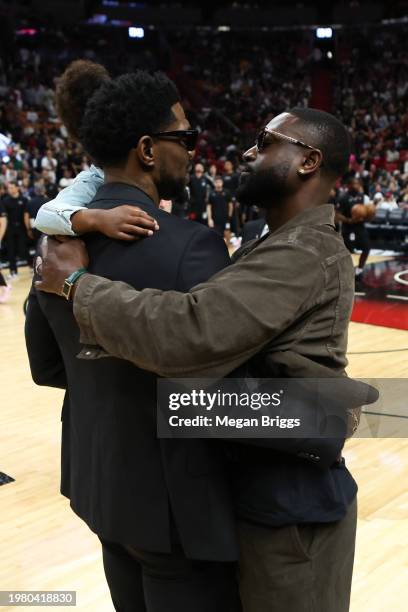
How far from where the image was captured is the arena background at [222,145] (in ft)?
10.6

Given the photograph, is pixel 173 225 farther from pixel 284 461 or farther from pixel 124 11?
pixel 124 11

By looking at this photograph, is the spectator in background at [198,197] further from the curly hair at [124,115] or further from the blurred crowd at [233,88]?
the curly hair at [124,115]

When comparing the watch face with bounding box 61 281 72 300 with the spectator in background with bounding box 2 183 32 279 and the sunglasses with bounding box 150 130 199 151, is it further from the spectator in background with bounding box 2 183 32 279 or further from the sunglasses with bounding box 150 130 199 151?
the spectator in background with bounding box 2 183 32 279

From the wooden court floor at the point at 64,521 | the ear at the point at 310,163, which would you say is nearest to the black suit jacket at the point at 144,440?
the ear at the point at 310,163

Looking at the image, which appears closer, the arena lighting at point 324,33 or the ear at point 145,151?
the ear at point 145,151

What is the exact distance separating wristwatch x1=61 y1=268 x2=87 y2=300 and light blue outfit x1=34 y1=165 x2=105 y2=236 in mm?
128

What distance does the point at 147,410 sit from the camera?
1397 mm

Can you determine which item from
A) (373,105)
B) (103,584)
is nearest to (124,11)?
(373,105)

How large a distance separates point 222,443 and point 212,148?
22.7m

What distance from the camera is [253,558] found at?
1410 millimetres

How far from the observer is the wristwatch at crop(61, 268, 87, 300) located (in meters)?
1.36

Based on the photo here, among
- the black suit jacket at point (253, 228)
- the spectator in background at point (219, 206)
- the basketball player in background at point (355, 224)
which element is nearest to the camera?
the black suit jacket at point (253, 228)

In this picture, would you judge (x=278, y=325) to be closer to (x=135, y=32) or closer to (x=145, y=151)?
(x=145, y=151)

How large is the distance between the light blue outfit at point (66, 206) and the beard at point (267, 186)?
13.2 inches
